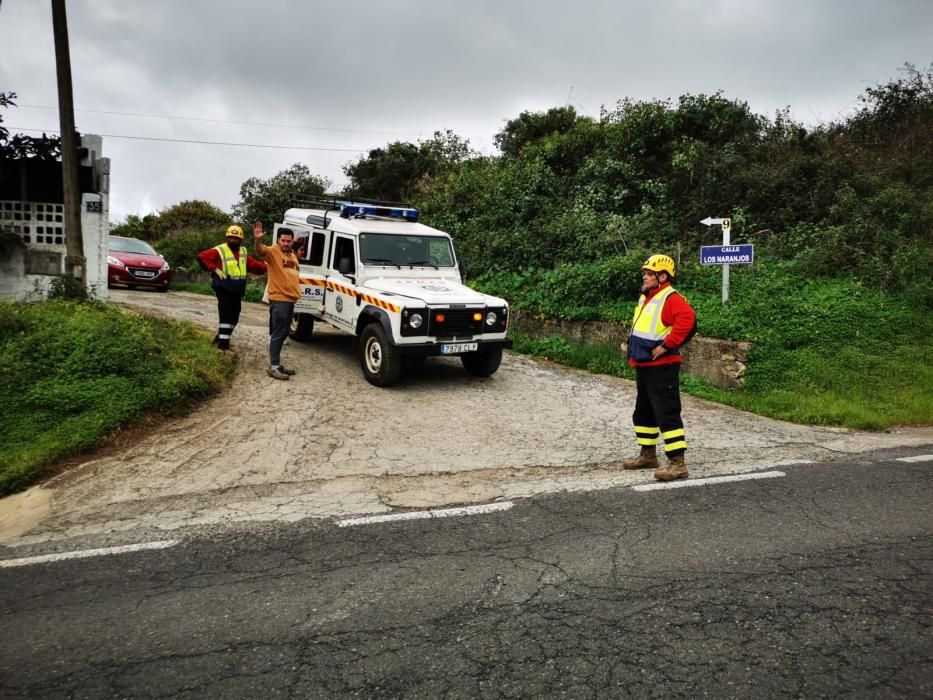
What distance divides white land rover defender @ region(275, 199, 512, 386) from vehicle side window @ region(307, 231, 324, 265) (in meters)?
0.02

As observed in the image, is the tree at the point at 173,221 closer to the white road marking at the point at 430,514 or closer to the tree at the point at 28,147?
the tree at the point at 28,147

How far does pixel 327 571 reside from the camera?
3.85 meters

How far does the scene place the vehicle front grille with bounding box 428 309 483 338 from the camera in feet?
27.7

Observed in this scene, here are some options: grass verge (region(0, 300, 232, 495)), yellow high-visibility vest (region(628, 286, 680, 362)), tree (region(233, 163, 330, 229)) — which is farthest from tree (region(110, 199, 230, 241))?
yellow high-visibility vest (region(628, 286, 680, 362))

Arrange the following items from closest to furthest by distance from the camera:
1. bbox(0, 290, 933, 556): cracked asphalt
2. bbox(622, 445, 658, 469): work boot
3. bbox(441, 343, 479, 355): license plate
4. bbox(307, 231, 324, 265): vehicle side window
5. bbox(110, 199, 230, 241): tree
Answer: bbox(0, 290, 933, 556): cracked asphalt < bbox(622, 445, 658, 469): work boot < bbox(441, 343, 479, 355): license plate < bbox(307, 231, 324, 265): vehicle side window < bbox(110, 199, 230, 241): tree

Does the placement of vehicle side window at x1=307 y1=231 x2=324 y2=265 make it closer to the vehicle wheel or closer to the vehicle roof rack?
the vehicle roof rack

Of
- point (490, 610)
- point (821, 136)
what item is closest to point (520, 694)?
point (490, 610)

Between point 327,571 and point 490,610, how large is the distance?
1.06 meters

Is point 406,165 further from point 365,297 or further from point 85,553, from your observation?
point 85,553

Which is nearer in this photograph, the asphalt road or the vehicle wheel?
the asphalt road

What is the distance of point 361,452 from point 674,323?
3.14 metres

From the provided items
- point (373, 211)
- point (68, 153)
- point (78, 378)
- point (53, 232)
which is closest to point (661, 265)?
point (373, 211)

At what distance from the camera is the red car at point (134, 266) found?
1634 cm

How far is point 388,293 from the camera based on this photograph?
8.70 m
